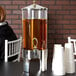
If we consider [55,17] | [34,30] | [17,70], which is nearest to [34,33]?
[34,30]

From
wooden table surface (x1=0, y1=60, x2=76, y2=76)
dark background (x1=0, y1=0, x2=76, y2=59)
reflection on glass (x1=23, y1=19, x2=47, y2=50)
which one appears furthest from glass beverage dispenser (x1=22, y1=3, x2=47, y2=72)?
dark background (x1=0, y1=0, x2=76, y2=59)

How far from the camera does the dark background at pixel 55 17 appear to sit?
2.95m

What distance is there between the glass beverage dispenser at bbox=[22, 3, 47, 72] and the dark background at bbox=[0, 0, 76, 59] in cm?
176

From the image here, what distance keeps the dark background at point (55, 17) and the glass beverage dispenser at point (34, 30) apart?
1.76 metres

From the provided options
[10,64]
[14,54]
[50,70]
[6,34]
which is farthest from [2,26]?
[50,70]

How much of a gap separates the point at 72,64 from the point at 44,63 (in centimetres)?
17

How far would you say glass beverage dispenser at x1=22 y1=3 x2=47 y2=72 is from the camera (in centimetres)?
119

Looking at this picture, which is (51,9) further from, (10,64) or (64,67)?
(64,67)

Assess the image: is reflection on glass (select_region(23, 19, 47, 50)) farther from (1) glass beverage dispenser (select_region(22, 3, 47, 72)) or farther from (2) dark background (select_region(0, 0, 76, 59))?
(2) dark background (select_region(0, 0, 76, 59))

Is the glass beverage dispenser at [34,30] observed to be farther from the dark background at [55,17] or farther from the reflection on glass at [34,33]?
the dark background at [55,17]

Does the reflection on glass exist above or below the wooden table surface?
above

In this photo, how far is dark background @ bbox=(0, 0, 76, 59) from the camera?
2945 mm

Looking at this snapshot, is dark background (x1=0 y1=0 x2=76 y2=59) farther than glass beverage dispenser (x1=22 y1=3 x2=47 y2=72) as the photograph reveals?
Yes

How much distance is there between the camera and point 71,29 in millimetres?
2979
